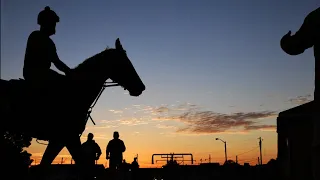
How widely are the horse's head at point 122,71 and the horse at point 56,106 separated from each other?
0.26m

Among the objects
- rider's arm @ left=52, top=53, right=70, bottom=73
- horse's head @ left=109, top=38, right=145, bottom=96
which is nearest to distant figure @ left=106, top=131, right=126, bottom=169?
horse's head @ left=109, top=38, right=145, bottom=96

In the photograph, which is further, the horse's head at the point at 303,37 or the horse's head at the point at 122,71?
the horse's head at the point at 122,71

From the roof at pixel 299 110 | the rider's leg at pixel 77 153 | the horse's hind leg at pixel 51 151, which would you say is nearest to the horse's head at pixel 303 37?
the rider's leg at pixel 77 153

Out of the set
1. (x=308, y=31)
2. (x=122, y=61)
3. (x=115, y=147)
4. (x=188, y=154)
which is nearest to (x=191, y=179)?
(x=115, y=147)

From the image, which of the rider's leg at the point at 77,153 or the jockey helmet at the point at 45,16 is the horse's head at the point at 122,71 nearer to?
the jockey helmet at the point at 45,16

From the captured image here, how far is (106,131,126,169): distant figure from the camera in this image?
1530 centimetres

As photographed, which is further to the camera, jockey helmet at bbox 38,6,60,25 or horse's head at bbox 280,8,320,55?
jockey helmet at bbox 38,6,60,25

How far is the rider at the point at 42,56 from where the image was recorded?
675 cm

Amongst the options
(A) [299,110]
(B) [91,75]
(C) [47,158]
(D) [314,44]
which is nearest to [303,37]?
(D) [314,44]

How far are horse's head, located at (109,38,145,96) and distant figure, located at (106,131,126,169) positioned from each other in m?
7.76

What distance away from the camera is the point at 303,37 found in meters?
3.03

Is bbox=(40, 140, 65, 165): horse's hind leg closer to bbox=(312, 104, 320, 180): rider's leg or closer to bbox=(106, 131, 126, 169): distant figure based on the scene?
bbox=(312, 104, 320, 180): rider's leg

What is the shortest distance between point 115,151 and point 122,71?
814cm

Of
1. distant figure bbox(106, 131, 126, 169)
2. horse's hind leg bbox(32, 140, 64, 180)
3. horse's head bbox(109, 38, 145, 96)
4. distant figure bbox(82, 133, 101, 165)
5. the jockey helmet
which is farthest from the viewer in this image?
distant figure bbox(106, 131, 126, 169)
